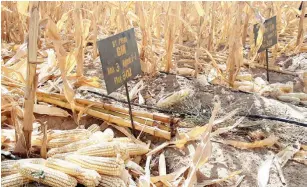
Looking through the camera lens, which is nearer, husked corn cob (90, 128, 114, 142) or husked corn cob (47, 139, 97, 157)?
husked corn cob (47, 139, 97, 157)

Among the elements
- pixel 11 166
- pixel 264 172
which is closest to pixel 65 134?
pixel 11 166

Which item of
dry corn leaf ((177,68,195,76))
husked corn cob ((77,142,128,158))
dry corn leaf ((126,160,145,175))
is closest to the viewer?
husked corn cob ((77,142,128,158))

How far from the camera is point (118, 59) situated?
102 inches

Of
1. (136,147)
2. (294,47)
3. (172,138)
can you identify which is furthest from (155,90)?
(294,47)

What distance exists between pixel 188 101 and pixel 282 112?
2.89ft

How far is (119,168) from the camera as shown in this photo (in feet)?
6.39

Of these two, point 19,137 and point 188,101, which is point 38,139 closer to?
point 19,137

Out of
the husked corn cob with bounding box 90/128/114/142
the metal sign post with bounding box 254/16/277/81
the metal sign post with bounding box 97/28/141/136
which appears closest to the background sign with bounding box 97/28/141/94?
the metal sign post with bounding box 97/28/141/136

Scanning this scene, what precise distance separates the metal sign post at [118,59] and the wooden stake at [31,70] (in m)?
0.56

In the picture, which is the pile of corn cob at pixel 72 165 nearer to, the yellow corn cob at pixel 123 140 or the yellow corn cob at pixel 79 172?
the yellow corn cob at pixel 79 172

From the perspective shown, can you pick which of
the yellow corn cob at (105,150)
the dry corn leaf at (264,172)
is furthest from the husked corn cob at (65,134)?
the dry corn leaf at (264,172)

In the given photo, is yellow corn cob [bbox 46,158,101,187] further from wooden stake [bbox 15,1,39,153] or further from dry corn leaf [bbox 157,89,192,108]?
dry corn leaf [bbox 157,89,192,108]

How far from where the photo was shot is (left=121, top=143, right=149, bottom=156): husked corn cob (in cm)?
235

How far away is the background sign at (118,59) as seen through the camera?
2.44 metres
